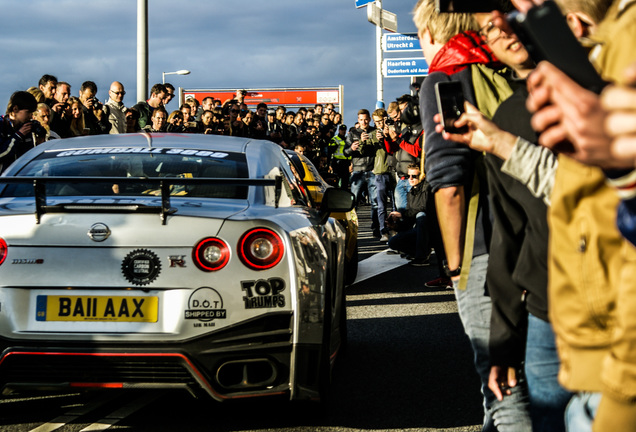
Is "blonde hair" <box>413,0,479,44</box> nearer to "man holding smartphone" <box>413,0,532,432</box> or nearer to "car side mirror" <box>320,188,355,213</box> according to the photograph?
"man holding smartphone" <box>413,0,532,432</box>

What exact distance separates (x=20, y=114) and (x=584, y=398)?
26.3ft

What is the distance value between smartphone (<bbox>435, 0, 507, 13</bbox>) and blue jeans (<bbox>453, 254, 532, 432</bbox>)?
0.85 meters

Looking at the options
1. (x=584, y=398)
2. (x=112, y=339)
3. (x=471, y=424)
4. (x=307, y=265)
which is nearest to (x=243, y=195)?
(x=307, y=265)

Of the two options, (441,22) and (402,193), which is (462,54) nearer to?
(441,22)

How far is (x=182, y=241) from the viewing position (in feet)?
13.6

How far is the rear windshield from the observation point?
194 inches

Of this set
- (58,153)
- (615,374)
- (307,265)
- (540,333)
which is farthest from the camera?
(58,153)

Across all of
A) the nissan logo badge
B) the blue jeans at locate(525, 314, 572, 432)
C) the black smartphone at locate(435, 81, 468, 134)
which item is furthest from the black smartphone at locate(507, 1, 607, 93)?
the nissan logo badge

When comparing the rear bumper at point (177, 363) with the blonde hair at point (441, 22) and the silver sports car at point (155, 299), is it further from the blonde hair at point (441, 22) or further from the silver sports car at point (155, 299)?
the blonde hair at point (441, 22)

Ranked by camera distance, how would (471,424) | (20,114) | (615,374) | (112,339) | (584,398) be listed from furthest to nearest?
(20,114) < (471,424) < (112,339) < (584,398) < (615,374)

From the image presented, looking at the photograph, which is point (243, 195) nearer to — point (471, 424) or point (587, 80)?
point (471, 424)

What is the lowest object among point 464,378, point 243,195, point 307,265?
point 464,378

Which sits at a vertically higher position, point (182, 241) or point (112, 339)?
point (182, 241)

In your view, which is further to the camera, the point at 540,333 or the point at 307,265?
the point at 307,265
